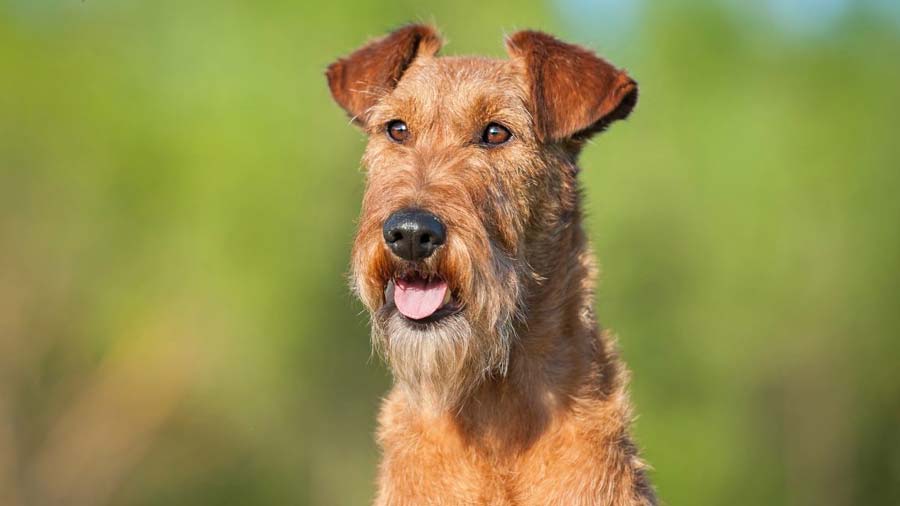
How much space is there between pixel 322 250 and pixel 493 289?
15.4m

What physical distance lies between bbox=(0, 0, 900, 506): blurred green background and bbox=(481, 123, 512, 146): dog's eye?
13.1 metres

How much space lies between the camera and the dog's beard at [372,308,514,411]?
446 centimetres

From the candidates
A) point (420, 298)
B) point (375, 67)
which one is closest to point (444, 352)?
point (420, 298)

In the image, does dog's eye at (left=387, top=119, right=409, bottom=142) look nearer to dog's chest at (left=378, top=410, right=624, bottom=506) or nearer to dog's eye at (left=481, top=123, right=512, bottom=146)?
dog's eye at (left=481, top=123, right=512, bottom=146)

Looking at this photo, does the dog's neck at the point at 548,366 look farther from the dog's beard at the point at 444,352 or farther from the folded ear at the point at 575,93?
the folded ear at the point at 575,93

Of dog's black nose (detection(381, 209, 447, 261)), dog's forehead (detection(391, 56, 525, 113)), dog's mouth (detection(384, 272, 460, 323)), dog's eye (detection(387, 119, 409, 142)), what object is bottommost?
dog's mouth (detection(384, 272, 460, 323))

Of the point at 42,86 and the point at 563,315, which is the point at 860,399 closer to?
the point at 42,86

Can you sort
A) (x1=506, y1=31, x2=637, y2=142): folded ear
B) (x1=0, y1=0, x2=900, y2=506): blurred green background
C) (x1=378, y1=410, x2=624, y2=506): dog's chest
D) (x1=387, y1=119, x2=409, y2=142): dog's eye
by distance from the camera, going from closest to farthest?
(x1=378, y1=410, x2=624, y2=506): dog's chest
(x1=506, y1=31, x2=637, y2=142): folded ear
(x1=387, y1=119, x2=409, y2=142): dog's eye
(x1=0, y1=0, x2=900, y2=506): blurred green background

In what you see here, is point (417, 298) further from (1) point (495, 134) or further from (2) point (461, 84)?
(2) point (461, 84)

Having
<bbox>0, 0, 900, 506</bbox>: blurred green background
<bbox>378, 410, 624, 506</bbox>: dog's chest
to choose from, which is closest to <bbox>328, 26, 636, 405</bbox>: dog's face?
<bbox>378, 410, 624, 506</bbox>: dog's chest

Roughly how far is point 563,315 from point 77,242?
16.5 metres

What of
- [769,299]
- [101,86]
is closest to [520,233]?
[101,86]

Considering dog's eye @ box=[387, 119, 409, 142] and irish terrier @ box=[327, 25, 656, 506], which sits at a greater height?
dog's eye @ box=[387, 119, 409, 142]

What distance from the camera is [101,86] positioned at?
19.6 metres
